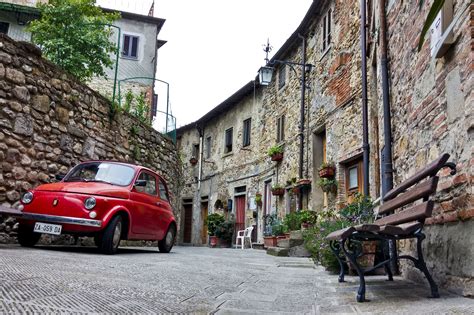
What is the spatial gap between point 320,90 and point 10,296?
10.7 meters

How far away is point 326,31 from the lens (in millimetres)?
12016

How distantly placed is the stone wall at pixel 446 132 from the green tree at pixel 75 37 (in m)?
6.83

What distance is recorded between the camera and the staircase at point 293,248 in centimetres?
932

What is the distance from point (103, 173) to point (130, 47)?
1463 cm

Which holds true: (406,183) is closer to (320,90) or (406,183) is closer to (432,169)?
(432,169)

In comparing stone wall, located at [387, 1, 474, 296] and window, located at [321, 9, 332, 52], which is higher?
window, located at [321, 9, 332, 52]

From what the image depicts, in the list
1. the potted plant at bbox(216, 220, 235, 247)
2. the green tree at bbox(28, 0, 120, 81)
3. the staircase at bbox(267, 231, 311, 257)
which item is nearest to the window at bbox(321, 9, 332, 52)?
the staircase at bbox(267, 231, 311, 257)

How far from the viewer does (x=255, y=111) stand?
693 inches

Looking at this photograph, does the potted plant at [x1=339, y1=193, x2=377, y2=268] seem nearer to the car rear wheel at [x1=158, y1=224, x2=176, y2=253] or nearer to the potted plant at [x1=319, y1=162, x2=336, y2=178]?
the potted plant at [x1=319, y1=162, x2=336, y2=178]

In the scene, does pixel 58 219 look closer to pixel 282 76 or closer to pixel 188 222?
pixel 282 76

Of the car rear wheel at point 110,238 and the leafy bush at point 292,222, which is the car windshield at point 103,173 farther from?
the leafy bush at point 292,222

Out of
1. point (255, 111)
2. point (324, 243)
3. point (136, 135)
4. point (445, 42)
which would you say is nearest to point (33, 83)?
point (136, 135)

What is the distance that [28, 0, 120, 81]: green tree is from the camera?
9797 mm

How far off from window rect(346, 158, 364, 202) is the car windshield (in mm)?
5159
